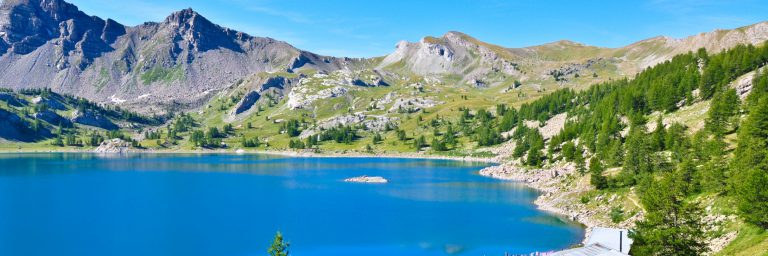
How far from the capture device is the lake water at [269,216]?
232ft

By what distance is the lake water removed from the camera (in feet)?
232

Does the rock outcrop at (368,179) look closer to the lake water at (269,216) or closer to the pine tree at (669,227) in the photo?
the lake water at (269,216)

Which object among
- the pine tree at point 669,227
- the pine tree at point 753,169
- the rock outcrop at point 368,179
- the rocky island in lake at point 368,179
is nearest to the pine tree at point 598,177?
the pine tree at point 753,169

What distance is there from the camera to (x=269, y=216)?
93000 millimetres

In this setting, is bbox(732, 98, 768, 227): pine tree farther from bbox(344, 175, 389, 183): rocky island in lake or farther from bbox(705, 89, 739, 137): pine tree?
bbox(344, 175, 389, 183): rocky island in lake

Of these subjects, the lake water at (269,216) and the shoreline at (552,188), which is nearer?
the lake water at (269,216)

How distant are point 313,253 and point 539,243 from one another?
29.3 m

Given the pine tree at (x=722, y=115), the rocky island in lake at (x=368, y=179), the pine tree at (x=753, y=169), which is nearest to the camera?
the pine tree at (x=753, y=169)

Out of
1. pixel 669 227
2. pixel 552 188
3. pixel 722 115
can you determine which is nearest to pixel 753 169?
pixel 669 227

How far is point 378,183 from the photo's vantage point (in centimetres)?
14250

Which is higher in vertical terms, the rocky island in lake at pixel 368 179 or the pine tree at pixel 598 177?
the pine tree at pixel 598 177

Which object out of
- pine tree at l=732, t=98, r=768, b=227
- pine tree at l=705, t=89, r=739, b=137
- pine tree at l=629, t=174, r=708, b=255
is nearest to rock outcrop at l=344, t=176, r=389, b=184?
pine tree at l=705, t=89, r=739, b=137

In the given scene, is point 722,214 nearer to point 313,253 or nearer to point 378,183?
point 313,253

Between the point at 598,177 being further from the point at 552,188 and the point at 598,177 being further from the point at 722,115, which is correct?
the point at 552,188
